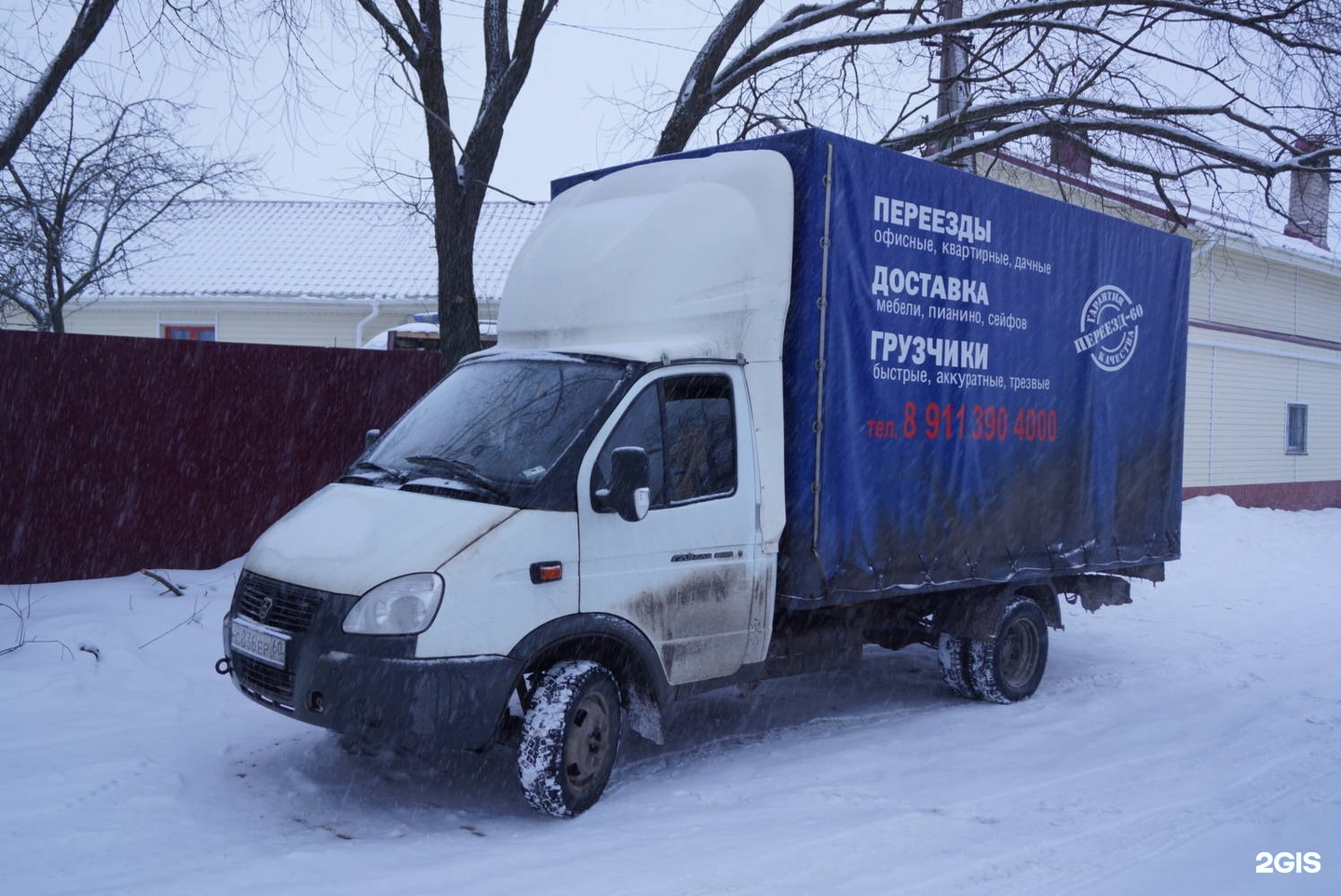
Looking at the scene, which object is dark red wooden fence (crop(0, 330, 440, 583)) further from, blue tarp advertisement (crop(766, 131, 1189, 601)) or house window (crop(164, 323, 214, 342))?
house window (crop(164, 323, 214, 342))

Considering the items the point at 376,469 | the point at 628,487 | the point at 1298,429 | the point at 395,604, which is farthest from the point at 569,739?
the point at 1298,429

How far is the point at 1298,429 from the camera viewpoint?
2312cm

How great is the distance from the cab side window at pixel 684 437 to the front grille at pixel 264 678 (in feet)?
5.63

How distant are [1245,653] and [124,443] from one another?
9.56m

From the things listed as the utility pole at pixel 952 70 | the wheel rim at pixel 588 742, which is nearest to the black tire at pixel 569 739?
the wheel rim at pixel 588 742

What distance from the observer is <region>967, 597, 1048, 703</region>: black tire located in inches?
299

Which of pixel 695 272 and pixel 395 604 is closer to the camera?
pixel 395 604

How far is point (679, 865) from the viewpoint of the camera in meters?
4.64

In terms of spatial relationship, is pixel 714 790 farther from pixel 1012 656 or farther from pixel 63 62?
pixel 63 62

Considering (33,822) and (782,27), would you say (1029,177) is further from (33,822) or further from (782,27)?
(33,822)

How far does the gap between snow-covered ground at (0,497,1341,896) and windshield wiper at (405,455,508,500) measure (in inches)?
61.8

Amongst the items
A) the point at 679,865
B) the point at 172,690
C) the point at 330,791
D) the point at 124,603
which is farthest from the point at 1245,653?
the point at 124,603

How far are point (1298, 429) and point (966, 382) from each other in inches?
769

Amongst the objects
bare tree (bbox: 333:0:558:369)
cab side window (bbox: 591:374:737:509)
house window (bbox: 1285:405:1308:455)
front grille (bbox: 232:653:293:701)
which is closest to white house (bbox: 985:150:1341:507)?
house window (bbox: 1285:405:1308:455)
